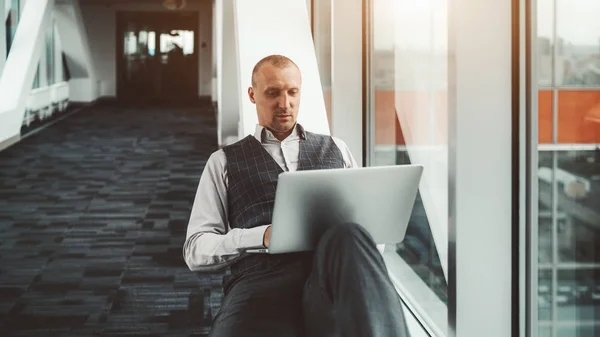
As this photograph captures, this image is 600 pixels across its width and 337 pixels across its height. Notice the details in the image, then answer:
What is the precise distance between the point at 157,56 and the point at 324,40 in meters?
17.5

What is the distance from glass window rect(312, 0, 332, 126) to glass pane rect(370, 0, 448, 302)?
0.57 m

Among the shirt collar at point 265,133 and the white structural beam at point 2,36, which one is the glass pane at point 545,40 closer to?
the shirt collar at point 265,133

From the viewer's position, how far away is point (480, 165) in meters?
2.21

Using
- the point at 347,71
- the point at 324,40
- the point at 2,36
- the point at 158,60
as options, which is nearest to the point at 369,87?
the point at 347,71

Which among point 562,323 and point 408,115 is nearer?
point 562,323

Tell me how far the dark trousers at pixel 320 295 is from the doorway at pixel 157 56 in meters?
19.8

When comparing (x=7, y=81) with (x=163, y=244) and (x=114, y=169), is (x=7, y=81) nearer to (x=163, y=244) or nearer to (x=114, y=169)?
(x=114, y=169)

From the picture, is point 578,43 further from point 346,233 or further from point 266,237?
point 266,237

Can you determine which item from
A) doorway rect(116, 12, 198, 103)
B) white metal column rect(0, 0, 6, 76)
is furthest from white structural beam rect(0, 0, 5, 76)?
doorway rect(116, 12, 198, 103)

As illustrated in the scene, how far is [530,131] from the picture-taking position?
7.03 feet

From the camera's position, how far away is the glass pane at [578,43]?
186 centimetres

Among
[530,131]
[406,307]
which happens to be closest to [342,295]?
[530,131]

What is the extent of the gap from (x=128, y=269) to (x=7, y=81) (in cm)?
798

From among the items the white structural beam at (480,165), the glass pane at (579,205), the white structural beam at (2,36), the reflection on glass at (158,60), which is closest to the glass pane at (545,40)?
the white structural beam at (480,165)
